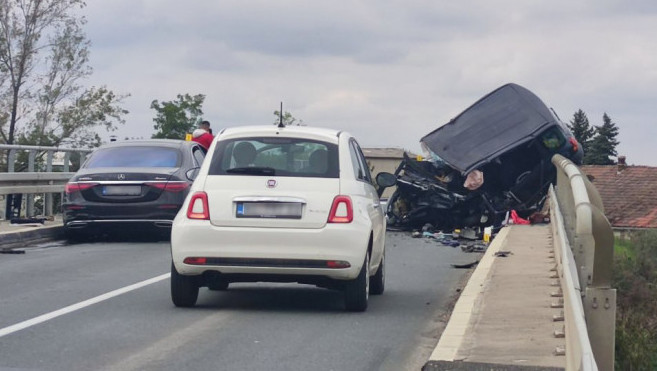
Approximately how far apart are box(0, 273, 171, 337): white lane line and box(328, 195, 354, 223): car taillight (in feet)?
8.04

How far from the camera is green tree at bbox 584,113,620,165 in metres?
87.9

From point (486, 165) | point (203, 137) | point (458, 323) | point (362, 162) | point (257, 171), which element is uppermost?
point (203, 137)

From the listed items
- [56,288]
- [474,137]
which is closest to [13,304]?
[56,288]

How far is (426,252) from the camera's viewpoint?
1900 cm

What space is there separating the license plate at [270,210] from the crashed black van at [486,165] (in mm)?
13435

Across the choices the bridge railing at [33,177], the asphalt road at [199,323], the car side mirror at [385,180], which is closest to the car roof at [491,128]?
the bridge railing at [33,177]

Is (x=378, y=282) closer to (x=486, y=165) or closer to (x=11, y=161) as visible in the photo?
(x=11, y=161)

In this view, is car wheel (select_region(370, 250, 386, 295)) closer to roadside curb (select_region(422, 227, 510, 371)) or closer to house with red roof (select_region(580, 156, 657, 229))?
roadside curb (select_region(422, 227, 510, 371))

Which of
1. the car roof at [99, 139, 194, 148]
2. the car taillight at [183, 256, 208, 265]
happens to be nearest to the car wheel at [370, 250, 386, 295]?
the car taillight at [183, 256, 208, 265]

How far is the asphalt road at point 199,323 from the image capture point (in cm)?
809

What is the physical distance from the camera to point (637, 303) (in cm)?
2733

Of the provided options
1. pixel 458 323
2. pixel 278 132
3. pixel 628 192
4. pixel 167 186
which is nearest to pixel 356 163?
pixel 278 132

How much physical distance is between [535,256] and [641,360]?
1838 mm

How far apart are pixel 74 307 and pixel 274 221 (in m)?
2.04
